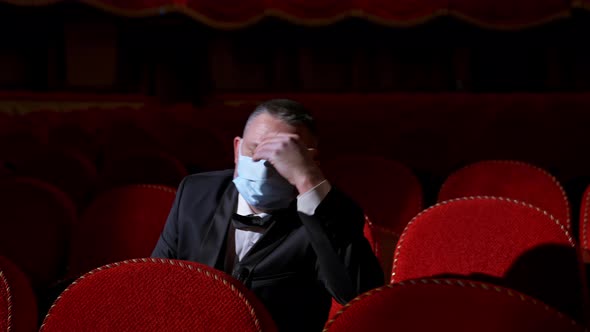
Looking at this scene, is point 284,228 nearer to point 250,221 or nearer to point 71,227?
point 250,221

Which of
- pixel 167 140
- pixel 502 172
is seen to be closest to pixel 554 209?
pixel 502 172

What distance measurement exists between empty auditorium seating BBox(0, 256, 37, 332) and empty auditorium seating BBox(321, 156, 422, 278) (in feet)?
5.85

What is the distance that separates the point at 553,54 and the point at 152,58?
1009 cm

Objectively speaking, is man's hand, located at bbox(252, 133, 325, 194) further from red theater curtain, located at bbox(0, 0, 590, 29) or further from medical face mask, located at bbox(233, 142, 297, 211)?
red theater curtain, located at bbox(0, 0, 590, 29)

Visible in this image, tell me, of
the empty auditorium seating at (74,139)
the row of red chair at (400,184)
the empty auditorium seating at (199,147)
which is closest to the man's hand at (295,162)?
the row of red chair at (400,184)

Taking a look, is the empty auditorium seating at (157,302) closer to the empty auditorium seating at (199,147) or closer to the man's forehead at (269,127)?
the man's forehead at (269,127)


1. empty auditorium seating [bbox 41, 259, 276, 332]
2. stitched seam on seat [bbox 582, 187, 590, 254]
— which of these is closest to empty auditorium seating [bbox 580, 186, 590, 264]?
stitched seam on seat [bbox 582, 187, 590, 254]

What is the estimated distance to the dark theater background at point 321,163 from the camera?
40.8 inches

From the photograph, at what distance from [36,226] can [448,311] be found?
174 cm

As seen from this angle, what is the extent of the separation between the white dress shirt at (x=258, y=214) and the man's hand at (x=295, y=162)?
13mm

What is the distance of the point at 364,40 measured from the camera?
14625mm

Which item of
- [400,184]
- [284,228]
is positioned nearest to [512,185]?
[400,184]

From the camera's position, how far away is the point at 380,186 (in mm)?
2918

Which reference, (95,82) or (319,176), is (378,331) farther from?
(95,82)
